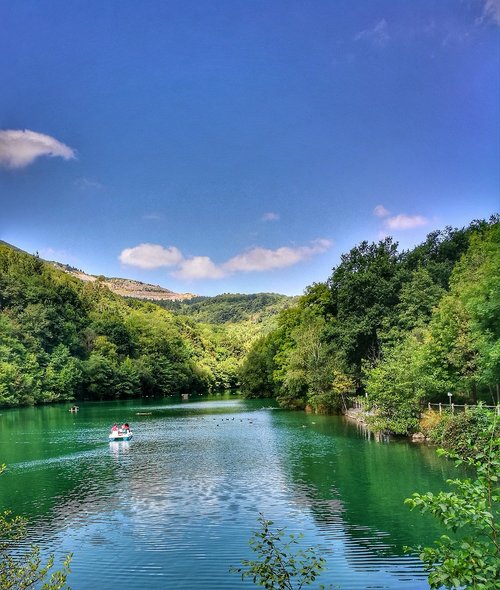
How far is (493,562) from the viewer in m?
4.87

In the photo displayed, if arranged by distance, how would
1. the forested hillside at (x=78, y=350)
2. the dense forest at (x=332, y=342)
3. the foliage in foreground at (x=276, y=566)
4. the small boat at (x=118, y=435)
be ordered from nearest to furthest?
the foliage in foreground at (x=276, y=566) < the dense forest at (x=332, y=342) < the small boat at (x=118, y=435) < the forested hillside at (x=78, y=350)

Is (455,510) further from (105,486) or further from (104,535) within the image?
(105,486)

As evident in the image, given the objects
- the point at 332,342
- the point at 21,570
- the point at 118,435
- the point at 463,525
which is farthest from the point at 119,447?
the point at 463,525

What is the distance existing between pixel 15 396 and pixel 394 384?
→ 201 feet

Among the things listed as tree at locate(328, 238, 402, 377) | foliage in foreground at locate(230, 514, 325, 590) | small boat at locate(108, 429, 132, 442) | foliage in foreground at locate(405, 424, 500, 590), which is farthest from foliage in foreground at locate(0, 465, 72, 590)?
tree at locate(328, 238, 402, 377)

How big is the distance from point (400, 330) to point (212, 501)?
98.5ft

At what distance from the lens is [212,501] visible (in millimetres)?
19484

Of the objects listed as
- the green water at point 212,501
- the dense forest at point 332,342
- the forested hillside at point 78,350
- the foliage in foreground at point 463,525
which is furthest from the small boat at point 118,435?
the forested hillside at point 78,350

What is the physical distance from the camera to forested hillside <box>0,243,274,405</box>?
83.3 meters

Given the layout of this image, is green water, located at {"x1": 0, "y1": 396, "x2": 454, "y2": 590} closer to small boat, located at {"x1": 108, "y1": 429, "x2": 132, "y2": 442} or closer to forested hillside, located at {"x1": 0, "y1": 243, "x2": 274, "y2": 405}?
small boat, located at {"x1": 108, "y1": 429, "x2": 132, "y2": 442}

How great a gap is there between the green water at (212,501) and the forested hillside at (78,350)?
162ft

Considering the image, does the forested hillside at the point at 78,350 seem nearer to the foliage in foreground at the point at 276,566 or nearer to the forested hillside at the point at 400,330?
the forested hillside at the point at 400,330

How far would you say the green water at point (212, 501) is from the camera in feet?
43.0

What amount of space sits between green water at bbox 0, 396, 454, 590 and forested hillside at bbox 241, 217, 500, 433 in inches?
174
